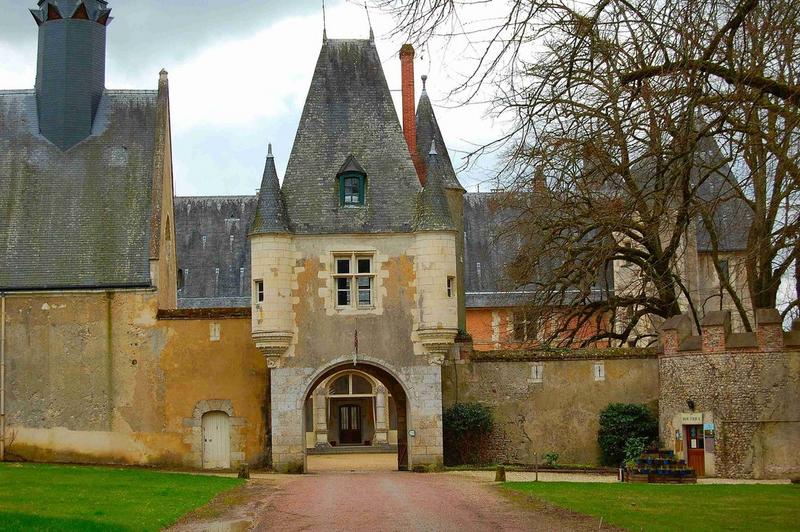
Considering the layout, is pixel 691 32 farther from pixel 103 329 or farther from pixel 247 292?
pixel 247 292

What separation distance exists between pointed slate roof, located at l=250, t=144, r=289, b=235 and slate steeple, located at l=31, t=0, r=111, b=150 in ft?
23.6

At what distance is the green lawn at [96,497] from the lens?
616 inches

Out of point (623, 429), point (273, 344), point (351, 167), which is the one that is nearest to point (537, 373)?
point (623, 429)

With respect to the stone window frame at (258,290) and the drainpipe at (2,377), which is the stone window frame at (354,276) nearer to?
the stone window frame at (258,290)

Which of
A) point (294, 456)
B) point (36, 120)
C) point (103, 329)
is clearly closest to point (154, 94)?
point (36, 120)

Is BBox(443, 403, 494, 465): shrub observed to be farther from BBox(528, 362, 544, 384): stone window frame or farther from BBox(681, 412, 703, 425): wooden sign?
BBox(681, 412, 703, 425): wooden sign

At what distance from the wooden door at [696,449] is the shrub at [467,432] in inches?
223

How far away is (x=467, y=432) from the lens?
106 feet

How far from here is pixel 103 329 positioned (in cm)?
3234

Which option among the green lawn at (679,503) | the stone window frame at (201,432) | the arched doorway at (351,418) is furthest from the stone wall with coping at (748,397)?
the arched doorway at (351,418)

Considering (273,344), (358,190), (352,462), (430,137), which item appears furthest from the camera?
(352,462)

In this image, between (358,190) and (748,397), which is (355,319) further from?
(748,397)

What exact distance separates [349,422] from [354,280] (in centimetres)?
2262

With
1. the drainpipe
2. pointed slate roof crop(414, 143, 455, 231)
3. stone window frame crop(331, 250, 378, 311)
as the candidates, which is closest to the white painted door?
stone window frame crop(331, 250, 378, 311)
